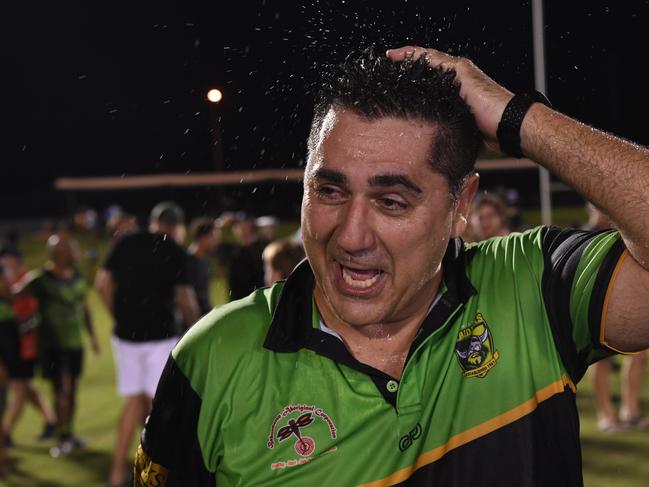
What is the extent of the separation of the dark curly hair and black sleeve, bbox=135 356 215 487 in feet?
2.41

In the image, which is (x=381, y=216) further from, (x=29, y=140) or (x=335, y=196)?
(x=29, y=140)

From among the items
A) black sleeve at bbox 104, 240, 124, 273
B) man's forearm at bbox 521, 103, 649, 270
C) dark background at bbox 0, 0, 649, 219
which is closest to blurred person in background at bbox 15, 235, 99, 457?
black sleeve at bbox 104, 240, 124, 273

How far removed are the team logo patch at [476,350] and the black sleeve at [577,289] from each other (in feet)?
0.57

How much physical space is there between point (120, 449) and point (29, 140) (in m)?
37.6

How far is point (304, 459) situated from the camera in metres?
2.07

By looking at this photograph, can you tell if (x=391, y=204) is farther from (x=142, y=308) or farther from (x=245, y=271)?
(x=245, y=271)

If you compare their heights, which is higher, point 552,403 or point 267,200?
point 552,403

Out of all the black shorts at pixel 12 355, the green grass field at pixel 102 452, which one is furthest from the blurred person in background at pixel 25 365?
the green grass field at pixel 102 452

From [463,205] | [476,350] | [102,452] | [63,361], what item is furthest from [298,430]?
[63,361]

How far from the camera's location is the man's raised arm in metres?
1.96

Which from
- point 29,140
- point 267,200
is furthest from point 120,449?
point 29,140

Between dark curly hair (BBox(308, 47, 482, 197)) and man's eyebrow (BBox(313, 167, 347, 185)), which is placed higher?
dark curly hair (BBox(308, 47, 482, 197))

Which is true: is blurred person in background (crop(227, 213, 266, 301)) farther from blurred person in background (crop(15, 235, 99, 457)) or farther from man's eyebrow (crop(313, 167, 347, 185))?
man's eyebrow (crop(313, 167, 347, 185))

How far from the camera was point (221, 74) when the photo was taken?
14.6ft
